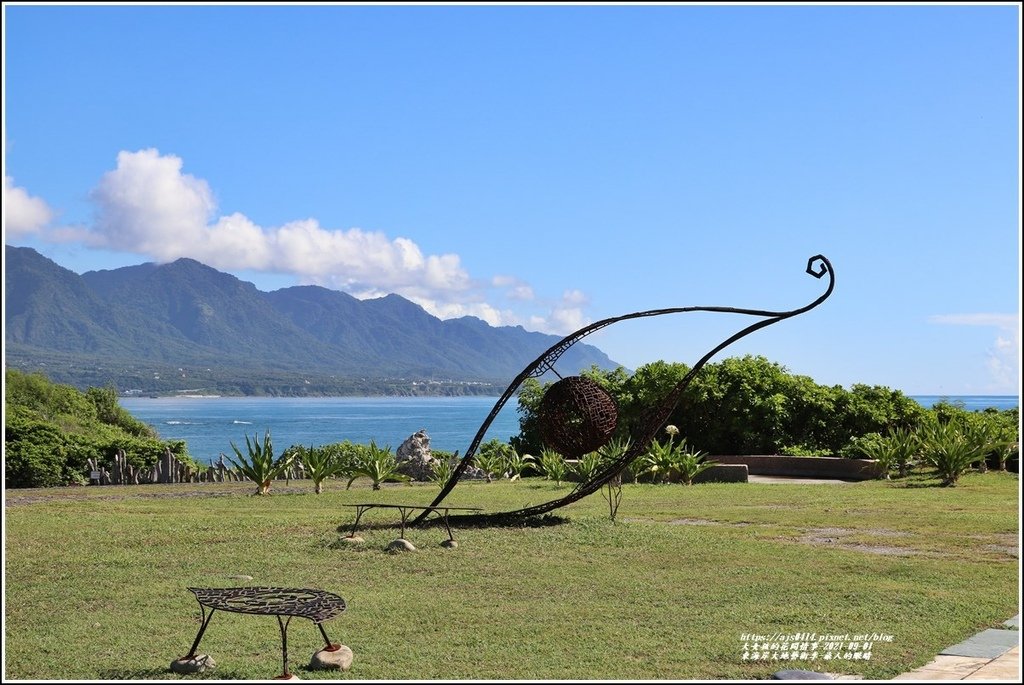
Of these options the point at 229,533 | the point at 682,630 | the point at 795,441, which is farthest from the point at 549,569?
the point at 795,441

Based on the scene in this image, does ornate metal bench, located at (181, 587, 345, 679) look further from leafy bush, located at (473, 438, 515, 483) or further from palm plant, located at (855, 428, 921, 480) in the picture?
palm plant, located at (855, 428, 921, 480)

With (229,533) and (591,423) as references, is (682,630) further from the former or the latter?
(229,533)

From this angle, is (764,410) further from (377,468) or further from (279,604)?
(279,604)

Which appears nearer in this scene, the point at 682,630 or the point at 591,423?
the point at 682,630

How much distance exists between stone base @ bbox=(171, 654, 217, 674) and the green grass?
0.23 ft

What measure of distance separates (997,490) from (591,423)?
7.82 meters

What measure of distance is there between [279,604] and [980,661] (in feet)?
12.3

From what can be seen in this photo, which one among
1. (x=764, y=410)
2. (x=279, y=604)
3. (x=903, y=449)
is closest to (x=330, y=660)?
(x=279, y=604)

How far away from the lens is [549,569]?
8.82 meters

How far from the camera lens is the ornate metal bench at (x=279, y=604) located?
546 cm

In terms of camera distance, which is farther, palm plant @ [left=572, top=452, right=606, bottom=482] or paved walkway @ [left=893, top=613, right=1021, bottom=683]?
palm plant @ [left=572, top=452, right=606, bottom=482]

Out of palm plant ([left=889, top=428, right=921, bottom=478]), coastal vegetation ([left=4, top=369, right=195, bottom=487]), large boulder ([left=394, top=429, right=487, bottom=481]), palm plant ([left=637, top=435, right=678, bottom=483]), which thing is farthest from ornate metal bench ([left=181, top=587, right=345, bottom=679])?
palm plant ([left=889, top=428, right=921, bottom=478])

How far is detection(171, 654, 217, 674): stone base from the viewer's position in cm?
568

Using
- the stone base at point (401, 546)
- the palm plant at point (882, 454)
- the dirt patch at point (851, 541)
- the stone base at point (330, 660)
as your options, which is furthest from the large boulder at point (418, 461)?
the stone base at point (330, 660)
